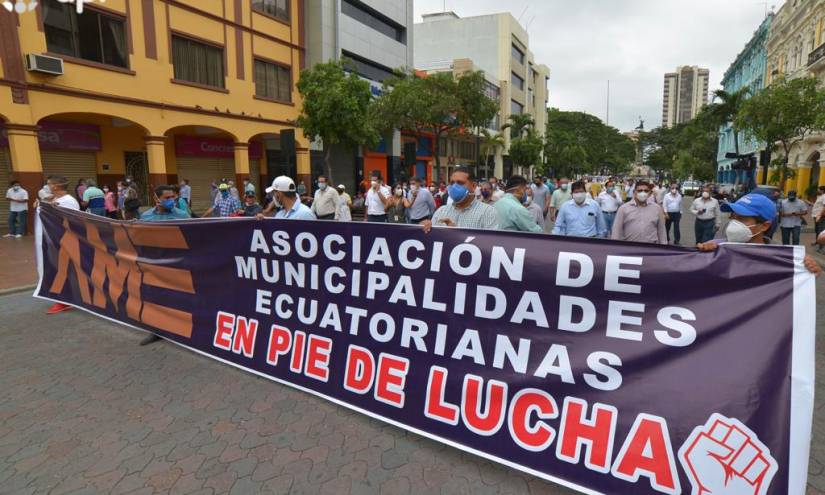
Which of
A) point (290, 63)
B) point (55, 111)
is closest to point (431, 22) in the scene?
point (290, 63)

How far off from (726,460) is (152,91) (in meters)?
20.6

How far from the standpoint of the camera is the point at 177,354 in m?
A: 4.84

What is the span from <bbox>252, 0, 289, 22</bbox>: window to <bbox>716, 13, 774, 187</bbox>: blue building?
1309 inches

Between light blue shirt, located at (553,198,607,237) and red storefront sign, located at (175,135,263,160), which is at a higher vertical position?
red storefront sign, located at (175,135,263,160)

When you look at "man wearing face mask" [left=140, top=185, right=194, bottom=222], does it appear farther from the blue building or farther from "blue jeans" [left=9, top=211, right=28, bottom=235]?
the blue building

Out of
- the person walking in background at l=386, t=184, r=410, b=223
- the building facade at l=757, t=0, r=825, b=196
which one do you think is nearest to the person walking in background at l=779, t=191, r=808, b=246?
the person walking in background at l=386, t=184, r=410, b=223

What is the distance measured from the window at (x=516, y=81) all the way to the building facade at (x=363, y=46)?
97.0ft

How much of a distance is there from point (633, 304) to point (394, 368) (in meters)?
1.59

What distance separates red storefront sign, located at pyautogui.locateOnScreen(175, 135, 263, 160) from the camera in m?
21.5

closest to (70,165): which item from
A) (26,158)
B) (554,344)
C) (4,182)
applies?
(4,182)

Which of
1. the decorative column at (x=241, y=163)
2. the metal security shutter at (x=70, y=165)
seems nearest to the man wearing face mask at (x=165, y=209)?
the metal security shutter at (x=70, y=165)

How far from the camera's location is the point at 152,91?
1788 centimetres

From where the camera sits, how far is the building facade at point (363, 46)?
25.1 metres

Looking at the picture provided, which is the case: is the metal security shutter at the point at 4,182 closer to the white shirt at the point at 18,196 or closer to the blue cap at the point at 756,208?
the white shirt at the point at 18,196
